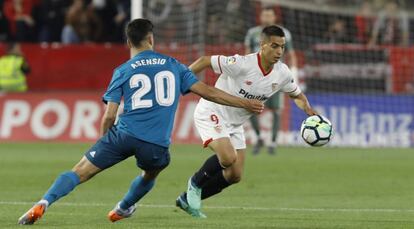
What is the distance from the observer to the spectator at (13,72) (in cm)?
2239

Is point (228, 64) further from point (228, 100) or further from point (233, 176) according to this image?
point (228, 100)

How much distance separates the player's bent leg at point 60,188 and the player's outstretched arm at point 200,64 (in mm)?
1630

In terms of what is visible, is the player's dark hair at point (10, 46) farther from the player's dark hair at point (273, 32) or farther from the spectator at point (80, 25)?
the player's dark hair at point (273, 32)

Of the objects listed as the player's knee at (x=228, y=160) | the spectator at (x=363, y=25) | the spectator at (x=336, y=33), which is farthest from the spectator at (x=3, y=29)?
the player's knee at (x=228, y=160)

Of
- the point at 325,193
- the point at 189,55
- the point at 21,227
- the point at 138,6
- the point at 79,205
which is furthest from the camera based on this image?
the point at 189,55

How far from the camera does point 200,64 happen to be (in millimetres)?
10531

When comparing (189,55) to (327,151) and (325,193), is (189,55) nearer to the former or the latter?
(327,151)

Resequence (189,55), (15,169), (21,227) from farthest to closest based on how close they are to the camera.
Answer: (189,55)
(15,169)
(21,227)

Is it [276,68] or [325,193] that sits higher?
[276,68]

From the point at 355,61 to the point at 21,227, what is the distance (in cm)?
1422

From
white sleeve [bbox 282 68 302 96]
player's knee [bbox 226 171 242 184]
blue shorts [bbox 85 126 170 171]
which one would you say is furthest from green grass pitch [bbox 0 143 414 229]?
white sleeve [bbox 282 68 302 96]

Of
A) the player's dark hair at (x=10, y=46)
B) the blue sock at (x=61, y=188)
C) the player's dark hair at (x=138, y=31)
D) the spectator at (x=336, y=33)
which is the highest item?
the player's dark hair at (x=138, y=31)

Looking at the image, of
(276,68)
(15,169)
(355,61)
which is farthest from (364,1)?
(276,68)

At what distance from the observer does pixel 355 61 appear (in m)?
22.4
